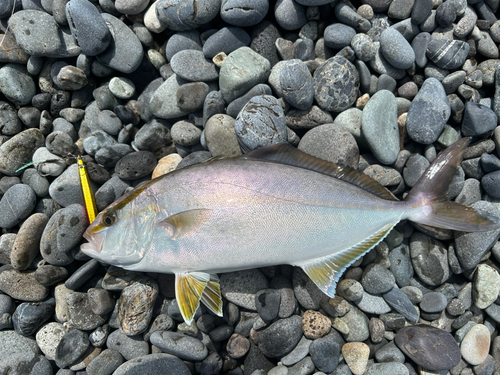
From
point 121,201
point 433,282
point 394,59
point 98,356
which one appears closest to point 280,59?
point 394,59

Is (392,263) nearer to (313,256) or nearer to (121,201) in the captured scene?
(313,256)

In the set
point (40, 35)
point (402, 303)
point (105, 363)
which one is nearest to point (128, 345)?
point (105, 363)

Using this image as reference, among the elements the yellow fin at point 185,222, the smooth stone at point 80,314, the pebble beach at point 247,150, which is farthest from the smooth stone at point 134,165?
the smooth stone at point 80,314

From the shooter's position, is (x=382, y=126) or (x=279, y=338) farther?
(x=382, y=126)

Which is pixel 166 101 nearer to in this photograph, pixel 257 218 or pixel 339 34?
pixel 257 218

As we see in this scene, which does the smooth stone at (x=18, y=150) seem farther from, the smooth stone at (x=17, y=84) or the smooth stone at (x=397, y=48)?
the smooth stone at (x=397, y=48)

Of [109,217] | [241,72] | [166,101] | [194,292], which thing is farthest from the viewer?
[166,101]
